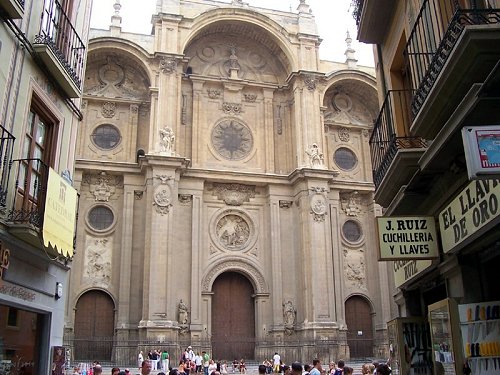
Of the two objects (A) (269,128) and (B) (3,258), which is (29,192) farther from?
(A) (269,128)

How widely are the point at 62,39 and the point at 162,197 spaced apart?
16.0 m

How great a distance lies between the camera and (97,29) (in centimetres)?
3044

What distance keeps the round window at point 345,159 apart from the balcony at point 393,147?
70.5ft

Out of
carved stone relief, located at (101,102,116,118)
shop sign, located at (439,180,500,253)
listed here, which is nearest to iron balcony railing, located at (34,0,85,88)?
shop sign, located at (439,180,500,253)

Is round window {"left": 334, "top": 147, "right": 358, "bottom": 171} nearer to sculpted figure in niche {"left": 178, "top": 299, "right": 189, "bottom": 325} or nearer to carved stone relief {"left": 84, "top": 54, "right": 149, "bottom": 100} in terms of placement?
carved stone relief {"left": 84, "top": 54, "right": 149, "bottom": 100}

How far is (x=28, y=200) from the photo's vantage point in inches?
376

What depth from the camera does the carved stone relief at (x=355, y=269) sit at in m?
30.7

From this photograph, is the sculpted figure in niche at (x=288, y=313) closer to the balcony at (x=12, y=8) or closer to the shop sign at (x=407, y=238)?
the shop sign at (x=407, y=238)

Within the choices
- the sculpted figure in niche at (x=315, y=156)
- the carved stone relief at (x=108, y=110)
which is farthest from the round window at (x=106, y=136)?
the sculpted figure in niche at (x=315, y=156)

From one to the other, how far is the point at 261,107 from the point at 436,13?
970 inches

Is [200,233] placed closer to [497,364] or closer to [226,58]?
[226,58]

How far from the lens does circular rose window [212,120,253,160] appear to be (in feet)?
101

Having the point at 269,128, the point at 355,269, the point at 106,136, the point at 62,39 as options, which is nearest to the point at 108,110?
→ the point at 106,136

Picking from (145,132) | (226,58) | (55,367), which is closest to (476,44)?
(55,367)
